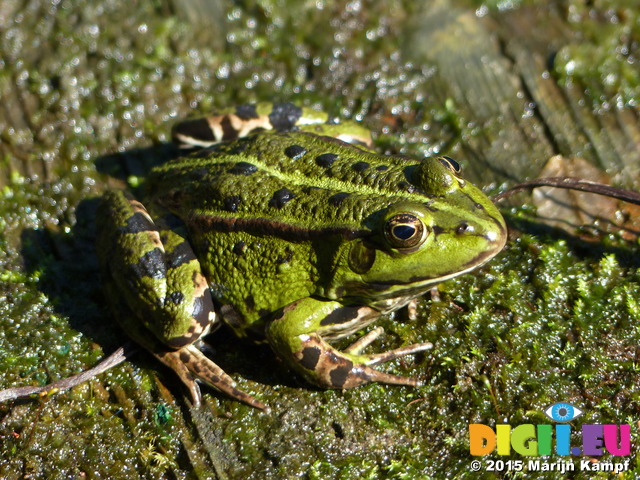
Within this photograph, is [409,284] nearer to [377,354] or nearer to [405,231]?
[405,231]

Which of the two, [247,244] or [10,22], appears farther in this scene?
[10,22]

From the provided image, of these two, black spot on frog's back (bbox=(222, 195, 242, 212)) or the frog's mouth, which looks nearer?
the frog's mouth

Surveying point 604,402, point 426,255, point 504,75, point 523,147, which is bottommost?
point 604,402

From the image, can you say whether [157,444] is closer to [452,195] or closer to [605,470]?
[452,195]

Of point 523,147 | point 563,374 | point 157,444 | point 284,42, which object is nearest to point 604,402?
point 563,374

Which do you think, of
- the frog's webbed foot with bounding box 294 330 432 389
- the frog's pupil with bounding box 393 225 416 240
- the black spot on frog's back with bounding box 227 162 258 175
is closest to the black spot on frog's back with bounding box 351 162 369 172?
the frog's pupil with bounding box 393 225 416 240

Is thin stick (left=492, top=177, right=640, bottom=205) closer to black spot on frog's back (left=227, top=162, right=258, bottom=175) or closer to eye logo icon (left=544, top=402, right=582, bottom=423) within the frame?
eye logo icon (left=544, top=402, right=582, bottom=423)

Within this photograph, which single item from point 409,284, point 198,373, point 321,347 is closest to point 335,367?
point 321,347
